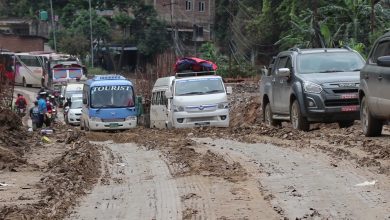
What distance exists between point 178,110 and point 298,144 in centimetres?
1069

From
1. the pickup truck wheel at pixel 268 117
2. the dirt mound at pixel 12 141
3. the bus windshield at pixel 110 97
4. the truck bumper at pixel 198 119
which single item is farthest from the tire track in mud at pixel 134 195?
the bus windshield at pixel 110 97

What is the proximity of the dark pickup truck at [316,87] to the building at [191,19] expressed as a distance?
53.9 metres

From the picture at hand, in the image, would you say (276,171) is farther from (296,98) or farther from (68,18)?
(68,18)

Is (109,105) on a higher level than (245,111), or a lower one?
higher

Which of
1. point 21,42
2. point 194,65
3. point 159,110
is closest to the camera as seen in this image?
point 159,110

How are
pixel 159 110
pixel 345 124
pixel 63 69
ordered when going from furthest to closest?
1. pixel 63 69
2. pixel 159 110
3. pixel 345 124

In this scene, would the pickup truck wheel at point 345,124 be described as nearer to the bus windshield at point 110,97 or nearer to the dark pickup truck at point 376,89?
the dark pickup truck at point 376,89

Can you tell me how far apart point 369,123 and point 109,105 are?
17388mm

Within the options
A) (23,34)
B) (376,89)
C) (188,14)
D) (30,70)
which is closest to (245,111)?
(376,89)

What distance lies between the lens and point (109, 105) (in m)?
30.4

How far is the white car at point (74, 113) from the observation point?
130 feet

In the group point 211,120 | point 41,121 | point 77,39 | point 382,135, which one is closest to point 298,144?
point 382,135

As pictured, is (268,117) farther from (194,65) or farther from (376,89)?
(194,65)

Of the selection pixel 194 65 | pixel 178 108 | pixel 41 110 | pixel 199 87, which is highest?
pixel 199 87
